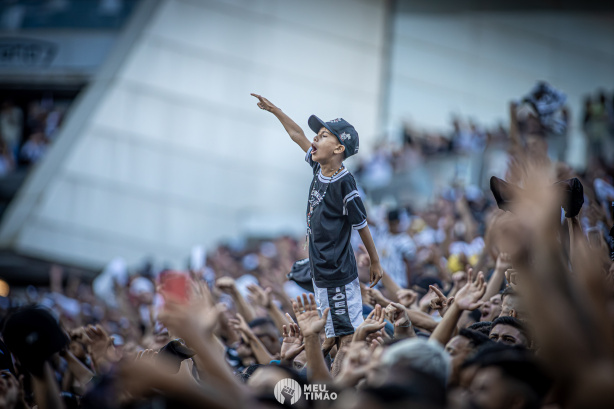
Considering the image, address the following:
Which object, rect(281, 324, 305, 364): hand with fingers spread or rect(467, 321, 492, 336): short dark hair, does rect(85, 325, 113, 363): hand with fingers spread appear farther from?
rect(467, 321, 492, 336): short dark hair

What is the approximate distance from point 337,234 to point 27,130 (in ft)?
65.8

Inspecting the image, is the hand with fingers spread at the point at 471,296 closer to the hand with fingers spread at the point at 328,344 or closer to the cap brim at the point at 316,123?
the hand with fingers spread at the point at 328,344

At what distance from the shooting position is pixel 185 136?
2070 centimetres

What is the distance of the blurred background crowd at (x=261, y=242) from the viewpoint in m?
3.11

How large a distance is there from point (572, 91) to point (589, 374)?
21.1 meters

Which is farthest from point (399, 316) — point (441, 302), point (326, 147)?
point (326, 147)

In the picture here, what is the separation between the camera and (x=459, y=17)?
75.9 ft

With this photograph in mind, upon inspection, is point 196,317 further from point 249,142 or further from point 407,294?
point 249,142

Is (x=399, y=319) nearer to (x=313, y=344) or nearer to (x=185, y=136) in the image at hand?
(x=313, y=344)

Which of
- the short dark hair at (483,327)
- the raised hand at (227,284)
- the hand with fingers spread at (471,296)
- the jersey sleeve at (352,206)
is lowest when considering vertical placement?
the raised hand at (227,284)

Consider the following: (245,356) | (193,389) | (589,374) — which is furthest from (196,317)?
(245,356)

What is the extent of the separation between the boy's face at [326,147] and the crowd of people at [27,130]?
700 inches

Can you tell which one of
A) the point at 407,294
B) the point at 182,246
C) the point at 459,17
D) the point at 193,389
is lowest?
the point at 182,246

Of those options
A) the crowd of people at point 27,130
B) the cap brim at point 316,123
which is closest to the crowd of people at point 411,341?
the cap brim at point 316,123
